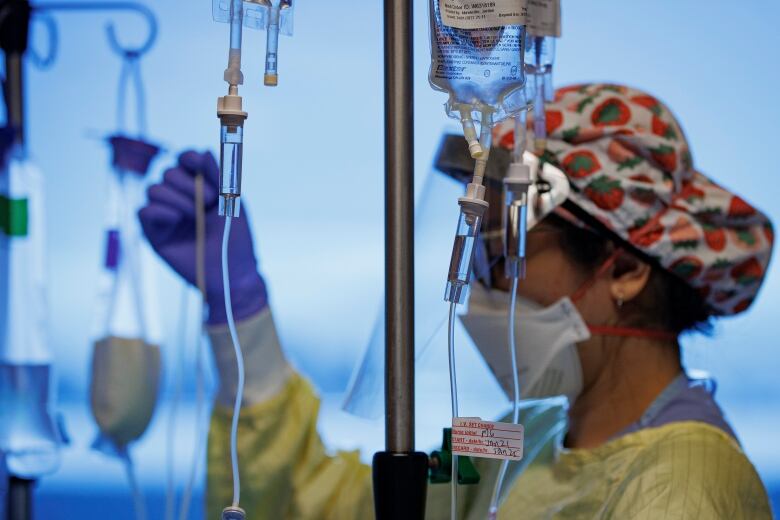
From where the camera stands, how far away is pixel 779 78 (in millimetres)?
2061

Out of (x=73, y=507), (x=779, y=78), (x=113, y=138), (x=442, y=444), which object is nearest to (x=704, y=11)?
(x=779, y=78)

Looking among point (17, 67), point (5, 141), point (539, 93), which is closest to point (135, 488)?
point (5, 141)

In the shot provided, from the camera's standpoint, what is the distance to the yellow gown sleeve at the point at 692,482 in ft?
3.36

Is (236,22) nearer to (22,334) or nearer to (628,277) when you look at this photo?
(628,277)

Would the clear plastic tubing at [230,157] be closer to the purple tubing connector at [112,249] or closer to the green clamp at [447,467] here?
the green clamp at [447,467]

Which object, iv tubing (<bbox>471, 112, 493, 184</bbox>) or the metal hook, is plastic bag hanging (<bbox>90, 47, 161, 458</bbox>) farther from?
iv tubing (<bbox>471, 112, 493, 184</bbox>)

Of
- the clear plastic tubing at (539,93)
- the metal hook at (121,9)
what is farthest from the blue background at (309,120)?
the clear plastic tubing at (539,93)

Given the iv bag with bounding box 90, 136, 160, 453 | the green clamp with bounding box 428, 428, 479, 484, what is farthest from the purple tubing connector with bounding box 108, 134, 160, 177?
the green clamp with bounding box 428, 428, 479, 484

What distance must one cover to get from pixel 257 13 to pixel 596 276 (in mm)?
674

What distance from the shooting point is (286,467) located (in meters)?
1.32

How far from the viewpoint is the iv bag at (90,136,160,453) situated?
1.38 meters

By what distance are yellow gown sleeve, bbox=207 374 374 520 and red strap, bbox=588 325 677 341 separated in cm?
38

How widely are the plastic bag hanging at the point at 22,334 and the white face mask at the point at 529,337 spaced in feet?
2.06

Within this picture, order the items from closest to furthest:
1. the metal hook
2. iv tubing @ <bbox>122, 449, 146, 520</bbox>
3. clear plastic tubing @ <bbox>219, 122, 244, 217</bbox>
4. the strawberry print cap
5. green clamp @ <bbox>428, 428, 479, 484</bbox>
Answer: clear plastic tubing @ <bbox>219, 122, 244, 217</bbox> < green clamp @ <bbox>428, 428, 479, 484</bbox> < the strawberry print cap < iv tubing @ <bbox>122, 449, 146, 520</bbox> < the metal hook
